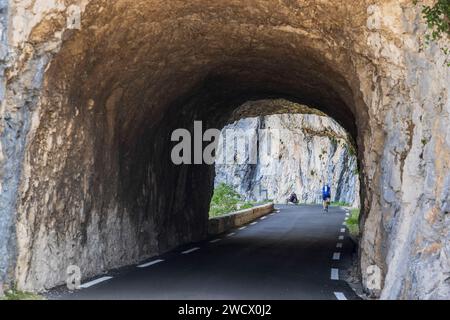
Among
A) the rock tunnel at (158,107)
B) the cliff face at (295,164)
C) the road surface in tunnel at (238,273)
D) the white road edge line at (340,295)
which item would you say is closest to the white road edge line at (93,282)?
the road surface in tunnel at (238,273)

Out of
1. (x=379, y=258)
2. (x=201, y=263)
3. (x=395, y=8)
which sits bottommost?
(x=201, y=263)

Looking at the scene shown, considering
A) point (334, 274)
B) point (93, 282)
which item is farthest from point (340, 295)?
point (93, 282)

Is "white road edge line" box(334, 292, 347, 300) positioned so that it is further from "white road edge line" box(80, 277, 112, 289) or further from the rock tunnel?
"white road edge line" box(80, 277, 112, 289)

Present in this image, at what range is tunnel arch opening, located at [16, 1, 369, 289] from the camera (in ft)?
27.7

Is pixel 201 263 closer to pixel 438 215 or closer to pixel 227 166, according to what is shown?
pixel 438 215

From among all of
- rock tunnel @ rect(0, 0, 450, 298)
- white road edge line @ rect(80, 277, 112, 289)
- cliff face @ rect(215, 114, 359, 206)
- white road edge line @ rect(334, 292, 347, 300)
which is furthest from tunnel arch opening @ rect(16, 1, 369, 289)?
cliff face @ rect(215, 114, 359, 206)

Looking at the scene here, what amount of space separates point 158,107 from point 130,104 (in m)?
1.44

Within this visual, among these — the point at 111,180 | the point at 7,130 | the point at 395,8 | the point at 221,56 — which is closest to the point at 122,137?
the point at 111,180

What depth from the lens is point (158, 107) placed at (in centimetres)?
1265

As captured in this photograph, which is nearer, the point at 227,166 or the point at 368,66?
the point at 368,66

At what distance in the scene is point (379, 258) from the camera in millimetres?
8344

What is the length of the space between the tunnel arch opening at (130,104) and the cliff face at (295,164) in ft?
105

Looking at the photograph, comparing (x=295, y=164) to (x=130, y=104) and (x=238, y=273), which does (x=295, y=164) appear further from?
(x=238, y=273)

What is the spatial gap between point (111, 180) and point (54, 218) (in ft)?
7.38
